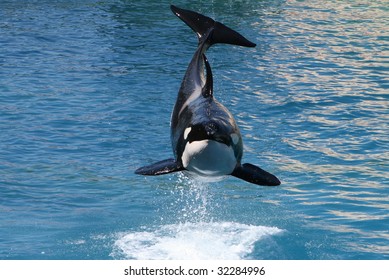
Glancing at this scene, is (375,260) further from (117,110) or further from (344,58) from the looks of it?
(344,58)

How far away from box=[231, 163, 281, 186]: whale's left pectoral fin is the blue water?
2.38m

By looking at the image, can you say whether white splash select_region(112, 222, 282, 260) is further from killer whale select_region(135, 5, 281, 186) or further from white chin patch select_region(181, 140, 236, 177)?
white chin patch select_region(181, 140, 236, 177)

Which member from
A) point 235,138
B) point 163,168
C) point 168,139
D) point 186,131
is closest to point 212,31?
point 163,168

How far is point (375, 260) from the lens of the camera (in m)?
10.2

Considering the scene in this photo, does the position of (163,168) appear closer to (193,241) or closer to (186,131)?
A: (186,131)

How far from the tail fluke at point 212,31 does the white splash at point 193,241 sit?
8.50ft

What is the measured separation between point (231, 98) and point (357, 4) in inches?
477

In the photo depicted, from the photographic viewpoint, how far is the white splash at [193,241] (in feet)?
33.0

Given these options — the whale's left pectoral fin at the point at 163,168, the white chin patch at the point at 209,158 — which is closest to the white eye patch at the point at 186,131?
the white chin patch at the point at 209,158

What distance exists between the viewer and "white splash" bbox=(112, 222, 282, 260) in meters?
10.0

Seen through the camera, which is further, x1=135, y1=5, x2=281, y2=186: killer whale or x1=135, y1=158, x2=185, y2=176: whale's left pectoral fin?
x1=135, y1=158, x2=185, y2=176: whale's left pectoral fin

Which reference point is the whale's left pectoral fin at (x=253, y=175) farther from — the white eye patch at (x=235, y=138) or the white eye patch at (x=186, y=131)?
the white eye patch at (x=186, y=131)

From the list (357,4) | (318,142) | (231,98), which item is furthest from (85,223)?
(357,4)

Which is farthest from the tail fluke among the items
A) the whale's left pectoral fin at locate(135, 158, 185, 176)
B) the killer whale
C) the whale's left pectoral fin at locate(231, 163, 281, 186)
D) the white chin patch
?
the white chin patch
